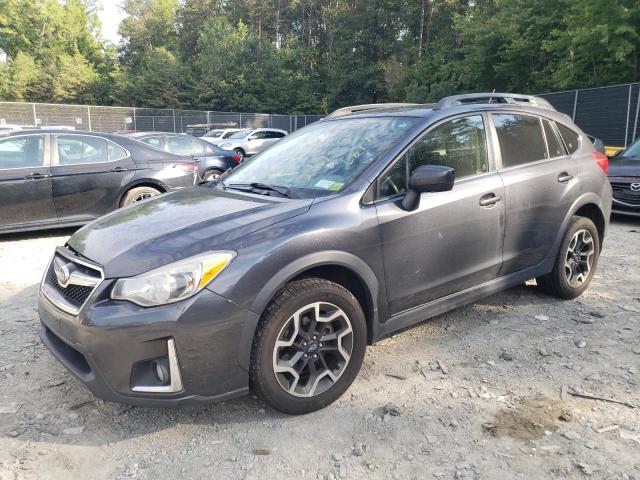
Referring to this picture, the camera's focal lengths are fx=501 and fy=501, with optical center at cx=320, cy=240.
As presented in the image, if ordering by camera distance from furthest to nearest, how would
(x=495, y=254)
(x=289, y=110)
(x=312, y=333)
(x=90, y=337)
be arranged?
(x=289, y=110) → (x=495, y=254) → (x=312, y=333) → (x=90, y=337)

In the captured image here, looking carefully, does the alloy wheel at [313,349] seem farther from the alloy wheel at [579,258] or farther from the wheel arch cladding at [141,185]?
the wheel arch cladding at [141,185]

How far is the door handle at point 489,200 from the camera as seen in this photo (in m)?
3.43

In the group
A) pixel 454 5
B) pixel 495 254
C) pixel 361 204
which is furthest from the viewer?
pixel 454 5

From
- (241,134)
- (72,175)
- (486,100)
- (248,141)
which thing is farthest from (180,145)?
(241,134)

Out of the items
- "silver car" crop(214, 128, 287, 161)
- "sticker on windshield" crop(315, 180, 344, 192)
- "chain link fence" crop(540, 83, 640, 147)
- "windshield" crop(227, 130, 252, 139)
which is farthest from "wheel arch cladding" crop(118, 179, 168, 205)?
"windshield" crop(227, 130, 252, 139)

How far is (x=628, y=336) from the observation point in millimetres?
3645

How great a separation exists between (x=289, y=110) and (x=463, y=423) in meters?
48.3

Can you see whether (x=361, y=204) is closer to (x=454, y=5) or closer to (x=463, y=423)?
(x=463, y=423)

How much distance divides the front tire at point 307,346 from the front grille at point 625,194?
6533 mm

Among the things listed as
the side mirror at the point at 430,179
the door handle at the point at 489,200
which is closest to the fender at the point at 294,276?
the side mirror at the point at 430,179

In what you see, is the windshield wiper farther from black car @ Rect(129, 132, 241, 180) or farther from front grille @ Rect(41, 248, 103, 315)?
black car @ Rect(129, 132, 241, 180)

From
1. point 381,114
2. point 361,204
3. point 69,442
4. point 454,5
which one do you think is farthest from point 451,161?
point 454,5

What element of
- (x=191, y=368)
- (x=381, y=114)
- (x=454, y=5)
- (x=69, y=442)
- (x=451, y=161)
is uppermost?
(x=454, y=5)

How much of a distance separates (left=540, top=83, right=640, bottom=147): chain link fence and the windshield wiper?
1383 centimetres
